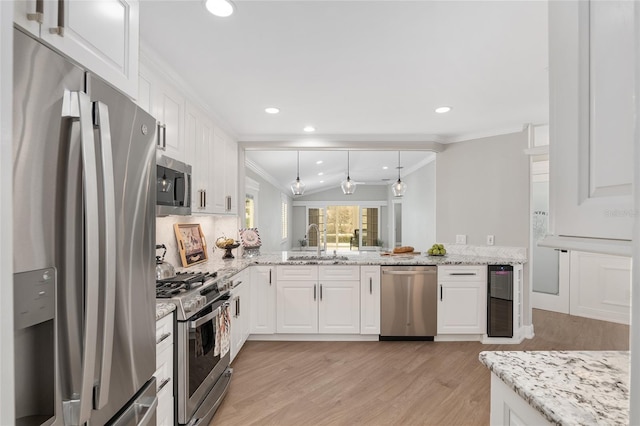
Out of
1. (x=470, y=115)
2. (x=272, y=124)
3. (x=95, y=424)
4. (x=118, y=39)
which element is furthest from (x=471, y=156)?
(x=95, y=424)

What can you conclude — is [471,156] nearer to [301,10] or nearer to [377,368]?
[377,368]

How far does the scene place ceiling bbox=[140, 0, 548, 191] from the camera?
1603 mm

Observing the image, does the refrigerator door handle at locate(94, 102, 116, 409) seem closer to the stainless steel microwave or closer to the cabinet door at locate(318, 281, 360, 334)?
the stainless steel microwave

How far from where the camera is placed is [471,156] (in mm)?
3953

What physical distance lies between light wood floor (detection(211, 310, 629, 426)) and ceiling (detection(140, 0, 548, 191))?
2.49 meters

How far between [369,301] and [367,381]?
0.98 metres

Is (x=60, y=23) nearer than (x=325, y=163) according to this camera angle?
Yes

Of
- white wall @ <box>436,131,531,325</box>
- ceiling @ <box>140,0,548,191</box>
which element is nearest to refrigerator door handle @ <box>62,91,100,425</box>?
ceiling @ <box>140,0,548,191</box>

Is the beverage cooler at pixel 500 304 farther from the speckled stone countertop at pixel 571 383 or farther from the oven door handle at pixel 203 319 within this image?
the oven door handle at pixel 203 319

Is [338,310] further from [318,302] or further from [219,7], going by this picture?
[219,7]

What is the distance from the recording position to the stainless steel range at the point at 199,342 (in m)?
1.74

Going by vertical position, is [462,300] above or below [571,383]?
below

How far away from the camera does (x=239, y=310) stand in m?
2.99

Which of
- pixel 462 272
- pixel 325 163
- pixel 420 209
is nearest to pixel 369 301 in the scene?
pixel 462 272
